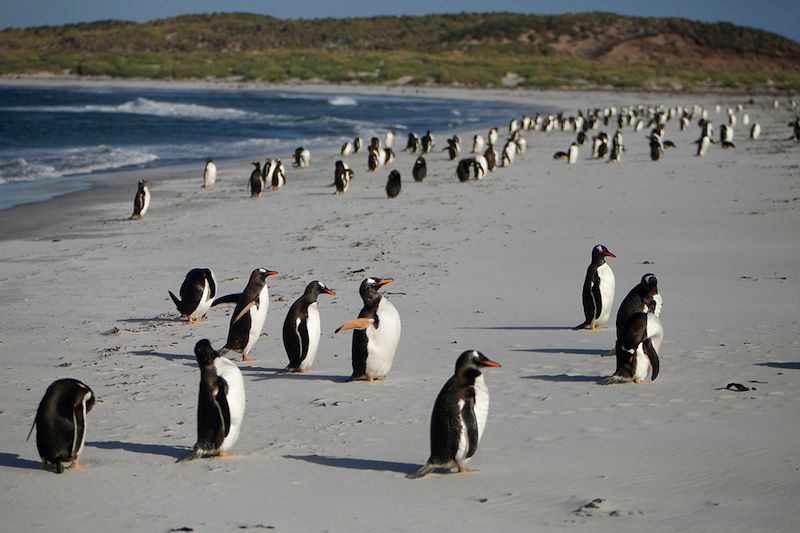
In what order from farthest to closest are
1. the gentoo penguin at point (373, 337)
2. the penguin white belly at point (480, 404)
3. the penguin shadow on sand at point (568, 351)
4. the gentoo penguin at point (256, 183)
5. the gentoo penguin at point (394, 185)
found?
the gentoo penguin at point (256, 183) → the gentoo penguin at point (394, 185) → the penguin shadow on sand at point (568, 351) → the gentoo penguin at point (373, 337) → the penguin white belly at point (480, 404)

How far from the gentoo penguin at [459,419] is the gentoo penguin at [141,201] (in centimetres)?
1210

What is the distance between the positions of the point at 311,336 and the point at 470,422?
255 cm

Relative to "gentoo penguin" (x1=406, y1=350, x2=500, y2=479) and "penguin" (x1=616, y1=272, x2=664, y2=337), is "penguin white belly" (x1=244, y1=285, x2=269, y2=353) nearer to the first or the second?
"penguin" (x1=616, y1=272, x2=664, y2=337)

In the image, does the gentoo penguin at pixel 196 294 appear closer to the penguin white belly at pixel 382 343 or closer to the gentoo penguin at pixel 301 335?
the gentoo penguin at pixel 301 335

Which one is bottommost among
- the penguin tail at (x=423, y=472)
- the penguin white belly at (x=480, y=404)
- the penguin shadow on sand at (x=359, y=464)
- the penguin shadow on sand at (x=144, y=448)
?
the penguin shadow on sand at (x=144, y=448)

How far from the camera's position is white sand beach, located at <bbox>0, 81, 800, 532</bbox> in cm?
525

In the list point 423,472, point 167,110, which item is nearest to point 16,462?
point 423,472

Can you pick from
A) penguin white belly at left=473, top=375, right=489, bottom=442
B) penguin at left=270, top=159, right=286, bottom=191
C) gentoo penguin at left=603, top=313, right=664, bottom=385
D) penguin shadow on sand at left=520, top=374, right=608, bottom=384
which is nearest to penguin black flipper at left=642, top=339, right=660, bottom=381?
gentoo penguin at left=603, top=313, right=664, bottom=385

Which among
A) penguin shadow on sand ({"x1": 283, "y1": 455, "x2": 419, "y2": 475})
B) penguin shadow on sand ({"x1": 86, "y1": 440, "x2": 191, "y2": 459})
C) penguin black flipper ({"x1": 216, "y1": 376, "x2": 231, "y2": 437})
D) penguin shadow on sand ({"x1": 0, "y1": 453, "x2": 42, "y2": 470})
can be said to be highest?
penguin black flipper ({"x1": 216, "y1": 376, "x2": 231, "y2": 437})

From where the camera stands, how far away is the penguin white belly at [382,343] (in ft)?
25.0

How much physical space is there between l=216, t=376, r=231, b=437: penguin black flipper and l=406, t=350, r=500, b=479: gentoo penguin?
1121mm

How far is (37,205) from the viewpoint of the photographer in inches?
768

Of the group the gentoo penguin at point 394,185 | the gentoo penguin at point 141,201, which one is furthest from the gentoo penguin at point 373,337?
the gentoo penguin at point 394,185

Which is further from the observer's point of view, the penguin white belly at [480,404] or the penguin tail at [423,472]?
the penguin white belly at [480,404]
